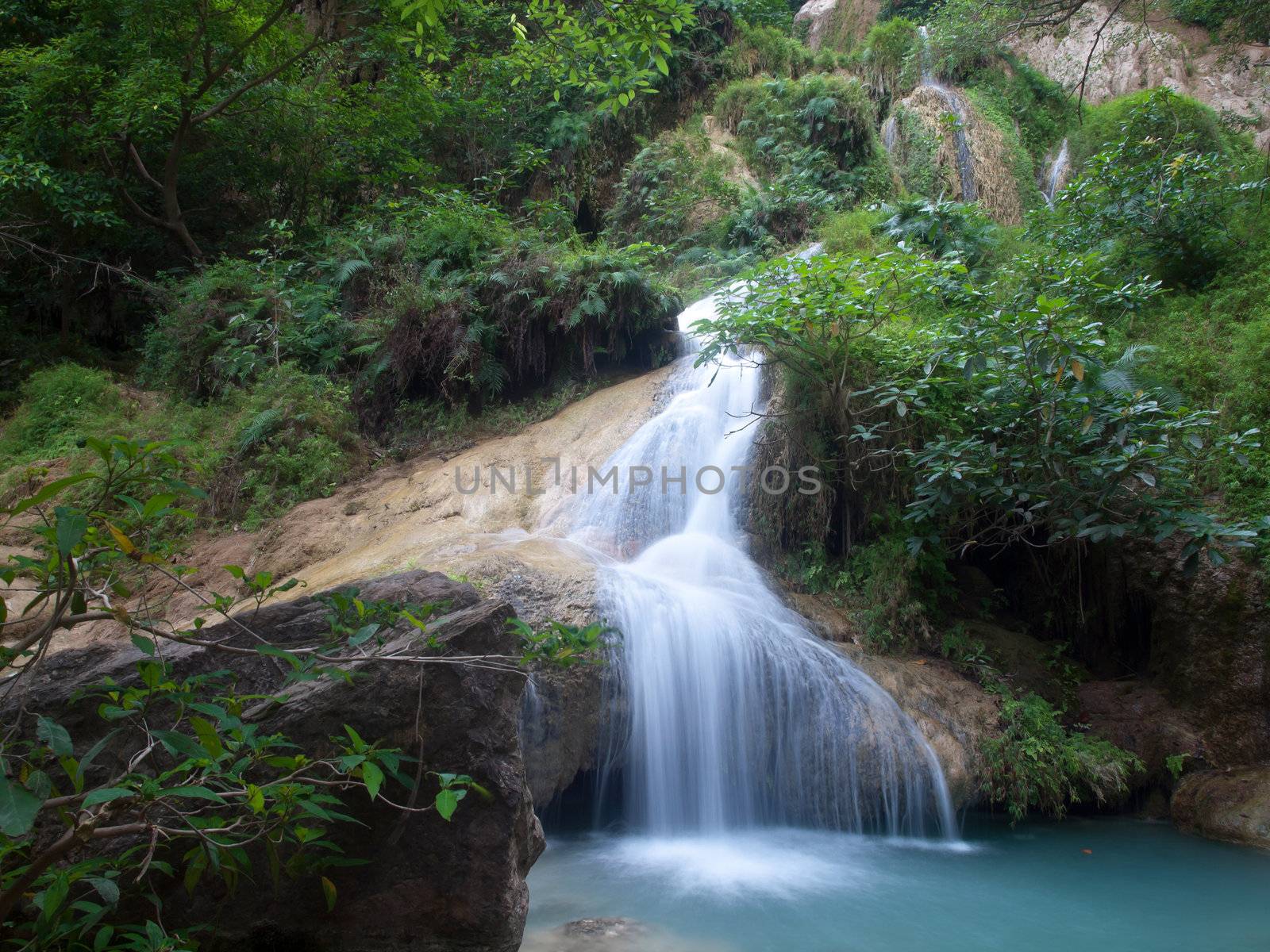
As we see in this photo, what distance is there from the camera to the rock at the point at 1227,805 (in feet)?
19.2

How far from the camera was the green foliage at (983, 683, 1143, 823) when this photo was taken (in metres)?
6.28

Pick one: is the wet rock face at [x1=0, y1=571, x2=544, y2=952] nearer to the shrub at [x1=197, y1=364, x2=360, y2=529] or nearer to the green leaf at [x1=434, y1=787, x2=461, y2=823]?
the green leaf at [x1=434, y1=787, x2=461, y2=823]

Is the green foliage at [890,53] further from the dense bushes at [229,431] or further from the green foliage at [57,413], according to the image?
the green foliage at [57,413]

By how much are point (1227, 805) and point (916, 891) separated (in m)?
2.79

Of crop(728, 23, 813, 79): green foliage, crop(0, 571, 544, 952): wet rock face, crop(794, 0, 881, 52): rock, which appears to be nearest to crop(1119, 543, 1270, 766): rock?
crop(0, 571, 544, 952): wet rock face

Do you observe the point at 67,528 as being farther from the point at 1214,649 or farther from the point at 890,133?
the point at 890,133

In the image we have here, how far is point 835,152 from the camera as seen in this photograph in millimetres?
15508

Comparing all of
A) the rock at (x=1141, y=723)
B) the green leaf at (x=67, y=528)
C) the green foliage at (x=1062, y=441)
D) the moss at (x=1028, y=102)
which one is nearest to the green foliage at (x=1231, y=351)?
the green foliage at (x=1062, y=441)

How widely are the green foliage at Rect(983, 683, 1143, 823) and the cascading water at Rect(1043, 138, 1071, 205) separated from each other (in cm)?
1206

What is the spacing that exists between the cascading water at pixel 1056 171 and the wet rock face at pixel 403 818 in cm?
1585

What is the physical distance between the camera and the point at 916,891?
16.7ft

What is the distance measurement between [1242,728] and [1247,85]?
17.0 metres

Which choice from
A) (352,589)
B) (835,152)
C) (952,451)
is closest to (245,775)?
(352,589)

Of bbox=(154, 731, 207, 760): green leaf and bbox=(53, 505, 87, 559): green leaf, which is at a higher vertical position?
bbox=(53, 505, 87, 559): green leaf
